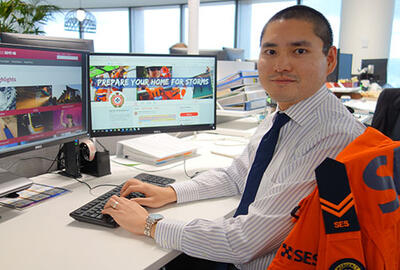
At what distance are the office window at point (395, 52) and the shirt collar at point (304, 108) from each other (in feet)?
18.3

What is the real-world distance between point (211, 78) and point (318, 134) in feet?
2.63

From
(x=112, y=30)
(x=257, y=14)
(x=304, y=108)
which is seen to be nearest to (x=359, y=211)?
(x=304, y=108)

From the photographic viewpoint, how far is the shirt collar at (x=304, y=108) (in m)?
0.98

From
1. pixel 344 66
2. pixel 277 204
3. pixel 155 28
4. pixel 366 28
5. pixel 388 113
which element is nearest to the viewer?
pixel 277 204

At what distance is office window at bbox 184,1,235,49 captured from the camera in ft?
25.7

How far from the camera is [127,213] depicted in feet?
3.19

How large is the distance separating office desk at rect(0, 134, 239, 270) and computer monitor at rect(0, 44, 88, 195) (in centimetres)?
15

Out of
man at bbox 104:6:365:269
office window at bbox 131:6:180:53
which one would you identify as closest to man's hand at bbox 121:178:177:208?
man at bbox 104:6:365:269

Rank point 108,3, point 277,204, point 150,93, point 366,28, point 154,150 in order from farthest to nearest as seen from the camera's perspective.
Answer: point 108,3 < point 366,28 < point 154,150 < point 150,93 < point 277,204

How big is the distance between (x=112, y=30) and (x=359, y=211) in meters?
9.66

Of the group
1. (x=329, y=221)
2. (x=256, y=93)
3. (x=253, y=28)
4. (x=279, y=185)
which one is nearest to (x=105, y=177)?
(x=279, y=185)

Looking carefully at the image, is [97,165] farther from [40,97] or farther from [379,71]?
[379,71]

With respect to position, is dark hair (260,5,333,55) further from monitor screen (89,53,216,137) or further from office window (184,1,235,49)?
office window (184,1,235,49)

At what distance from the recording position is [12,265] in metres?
0.78
